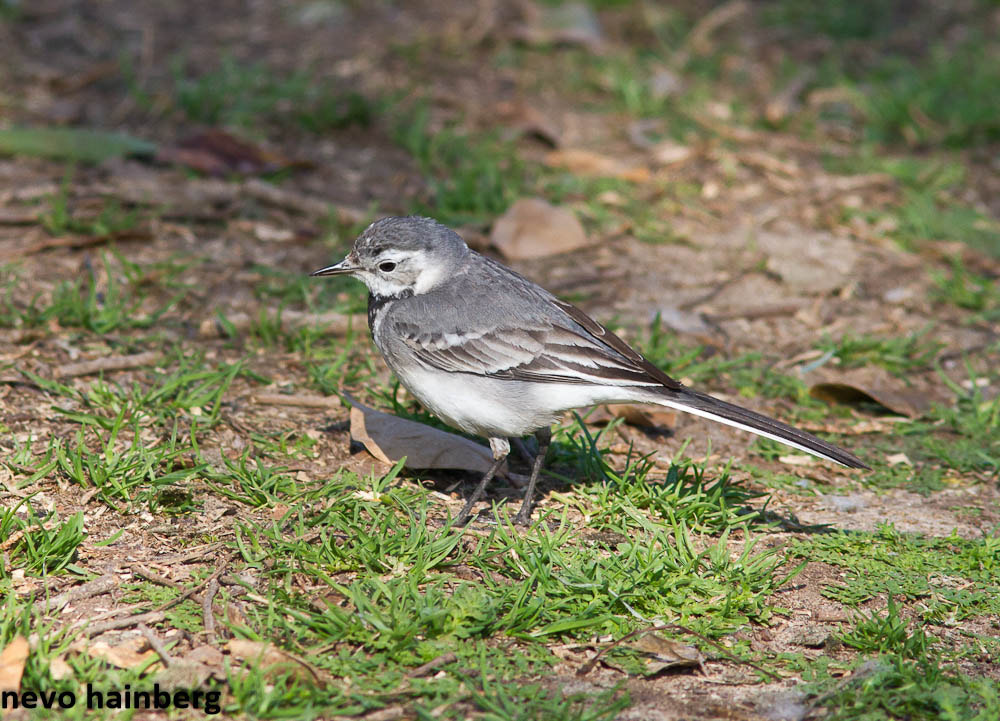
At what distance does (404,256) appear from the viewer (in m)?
5.46

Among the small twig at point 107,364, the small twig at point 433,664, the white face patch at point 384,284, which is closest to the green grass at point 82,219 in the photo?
Answer: the small twig at point 107,364

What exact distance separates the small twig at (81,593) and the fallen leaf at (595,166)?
18.7 feet

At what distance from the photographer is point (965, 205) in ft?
29.6

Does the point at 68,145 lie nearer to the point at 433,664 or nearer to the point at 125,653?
the point at 125,653

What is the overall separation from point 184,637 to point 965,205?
7.55 meters

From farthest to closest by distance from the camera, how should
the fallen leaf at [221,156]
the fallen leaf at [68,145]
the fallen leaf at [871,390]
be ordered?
the fallen leaf at [221,156], the fallen leaf at [68,145], the fallen leaf at [871,390]

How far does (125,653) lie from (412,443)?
197 centimetres

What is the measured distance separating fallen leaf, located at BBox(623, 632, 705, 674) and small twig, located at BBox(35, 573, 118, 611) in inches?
83.9

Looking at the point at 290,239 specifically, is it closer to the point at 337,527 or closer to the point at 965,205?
the point at 337,527

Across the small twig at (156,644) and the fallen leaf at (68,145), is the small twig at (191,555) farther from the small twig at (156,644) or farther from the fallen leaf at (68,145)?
the fallen leaf at (68,145)

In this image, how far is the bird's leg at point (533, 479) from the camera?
16.9ft

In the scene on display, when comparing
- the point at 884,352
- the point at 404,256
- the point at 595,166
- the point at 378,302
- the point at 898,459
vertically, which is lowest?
the point at 898,459

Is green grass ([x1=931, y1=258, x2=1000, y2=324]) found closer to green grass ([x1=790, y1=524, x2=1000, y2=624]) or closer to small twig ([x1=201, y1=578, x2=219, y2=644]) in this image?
green grass ([x1=790, y1=524, x2=1000, y2=624])

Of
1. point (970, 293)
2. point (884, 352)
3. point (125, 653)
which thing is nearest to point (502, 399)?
point (125, 653)
